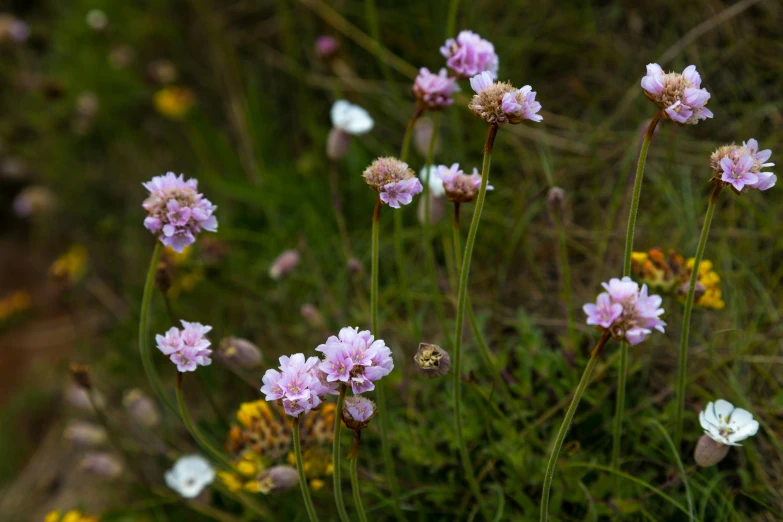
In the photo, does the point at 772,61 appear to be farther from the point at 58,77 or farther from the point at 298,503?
the point at 58,77

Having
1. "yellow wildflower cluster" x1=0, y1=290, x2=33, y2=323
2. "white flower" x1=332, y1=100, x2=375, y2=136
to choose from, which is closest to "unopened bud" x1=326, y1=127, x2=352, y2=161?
"white flower" x1=332, y1=100, x2=375, y2=136

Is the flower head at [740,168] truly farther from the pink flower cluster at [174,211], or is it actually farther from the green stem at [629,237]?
the pink flower cluster at [174,211]

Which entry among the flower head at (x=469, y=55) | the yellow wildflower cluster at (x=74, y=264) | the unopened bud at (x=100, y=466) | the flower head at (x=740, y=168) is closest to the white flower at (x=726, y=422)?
the flower head at (x=740, y=168)

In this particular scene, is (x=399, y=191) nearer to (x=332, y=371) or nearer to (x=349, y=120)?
(x=332, y=371)

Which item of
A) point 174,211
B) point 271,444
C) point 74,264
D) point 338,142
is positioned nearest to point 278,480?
point 271,444

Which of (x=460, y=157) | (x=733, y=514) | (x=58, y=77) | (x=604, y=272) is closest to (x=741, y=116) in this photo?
(x=604, y=272)

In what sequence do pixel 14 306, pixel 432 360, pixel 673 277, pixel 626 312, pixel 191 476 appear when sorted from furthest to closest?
pixel 14 306 → pixel 191 476 → pixel 673 277 → pixel 432 360 → pixel 626 312

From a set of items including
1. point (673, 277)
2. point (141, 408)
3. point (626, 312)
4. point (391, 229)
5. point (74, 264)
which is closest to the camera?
point (626, 312)

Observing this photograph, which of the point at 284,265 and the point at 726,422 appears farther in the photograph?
the point at 284,265
